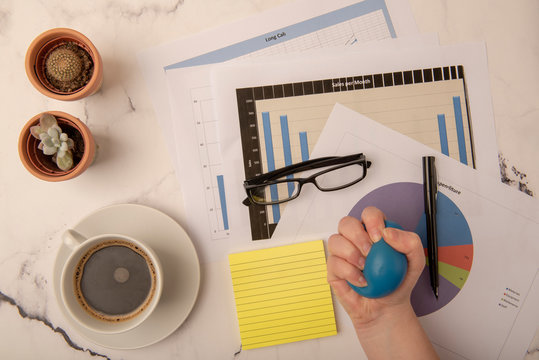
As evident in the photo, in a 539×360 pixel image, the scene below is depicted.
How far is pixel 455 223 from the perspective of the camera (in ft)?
2.19

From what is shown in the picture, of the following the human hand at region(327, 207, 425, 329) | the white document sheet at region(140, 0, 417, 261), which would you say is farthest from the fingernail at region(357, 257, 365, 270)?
the white document sheet at region(140, 0, 417, 261)

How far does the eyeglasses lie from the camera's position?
65cm

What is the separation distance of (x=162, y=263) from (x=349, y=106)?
0.43 m

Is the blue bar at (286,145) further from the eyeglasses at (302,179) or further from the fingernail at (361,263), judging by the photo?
the fingernail at (361,263)

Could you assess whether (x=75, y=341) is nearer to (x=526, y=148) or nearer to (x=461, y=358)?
(x=461, y=358)

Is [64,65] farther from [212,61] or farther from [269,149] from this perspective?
[269,149]

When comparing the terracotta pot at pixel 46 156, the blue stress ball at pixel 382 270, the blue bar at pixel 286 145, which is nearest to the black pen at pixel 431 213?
the blue stress ball at pixel 382 270

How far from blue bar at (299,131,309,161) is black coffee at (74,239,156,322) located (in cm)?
31

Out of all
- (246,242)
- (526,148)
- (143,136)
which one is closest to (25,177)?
(143,136)

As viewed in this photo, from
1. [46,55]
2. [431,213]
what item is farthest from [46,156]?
[431,213]

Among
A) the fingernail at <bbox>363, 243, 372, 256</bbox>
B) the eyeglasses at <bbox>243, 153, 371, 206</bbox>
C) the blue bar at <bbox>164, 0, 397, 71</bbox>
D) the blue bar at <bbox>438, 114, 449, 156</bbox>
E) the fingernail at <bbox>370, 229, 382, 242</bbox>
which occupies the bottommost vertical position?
the fingernail at <bbox>363, 243, 372, 256</bbox>

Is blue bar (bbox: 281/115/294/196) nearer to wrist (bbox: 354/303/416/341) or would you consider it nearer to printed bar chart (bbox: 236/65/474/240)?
printed bar chart (bbox: 236/65/474/240)

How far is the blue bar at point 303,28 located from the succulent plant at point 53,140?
283mm

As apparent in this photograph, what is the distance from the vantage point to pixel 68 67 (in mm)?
583
